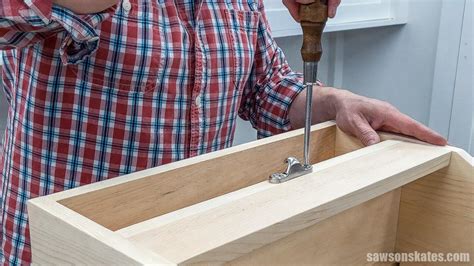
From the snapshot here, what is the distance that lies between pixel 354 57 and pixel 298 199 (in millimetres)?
1301

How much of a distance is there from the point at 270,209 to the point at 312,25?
23cm

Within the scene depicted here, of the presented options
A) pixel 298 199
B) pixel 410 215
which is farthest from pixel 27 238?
pixel 410 215

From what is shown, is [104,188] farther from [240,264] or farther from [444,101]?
[444,101]

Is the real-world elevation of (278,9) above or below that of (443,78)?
above

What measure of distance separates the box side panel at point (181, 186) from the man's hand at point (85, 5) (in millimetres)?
167

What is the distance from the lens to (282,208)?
18.6 inches

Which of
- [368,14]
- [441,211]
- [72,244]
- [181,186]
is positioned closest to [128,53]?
[181,186]

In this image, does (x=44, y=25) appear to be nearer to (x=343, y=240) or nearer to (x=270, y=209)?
(x=270, y=209)

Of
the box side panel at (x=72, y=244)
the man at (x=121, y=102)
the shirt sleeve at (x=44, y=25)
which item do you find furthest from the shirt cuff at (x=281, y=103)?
the box side panel at (x=72, y=244)

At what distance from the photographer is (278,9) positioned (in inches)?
51.4

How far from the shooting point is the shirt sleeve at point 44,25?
0.50m

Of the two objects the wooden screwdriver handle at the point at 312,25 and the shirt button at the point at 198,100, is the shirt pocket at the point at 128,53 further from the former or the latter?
the wooden screwdriver handle at the point at 312,25

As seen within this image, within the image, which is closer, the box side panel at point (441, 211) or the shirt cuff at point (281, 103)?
the box side panel at point (441, 211)

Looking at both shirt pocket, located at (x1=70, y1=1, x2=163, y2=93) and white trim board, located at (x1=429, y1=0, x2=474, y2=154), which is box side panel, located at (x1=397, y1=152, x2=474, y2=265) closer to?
shirt pocket, located at (x1=70, y1=1, x2=163, y2=93)
